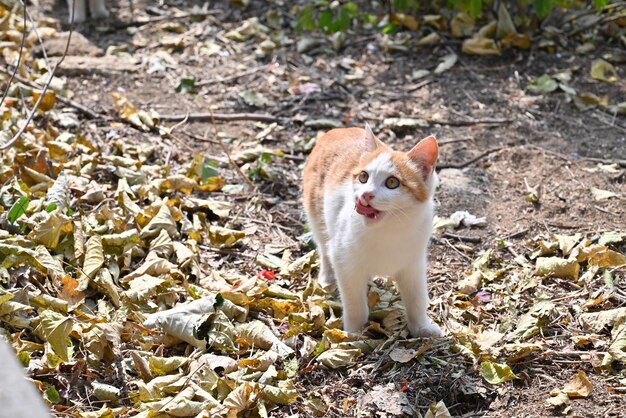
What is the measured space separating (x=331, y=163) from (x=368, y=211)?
692mm

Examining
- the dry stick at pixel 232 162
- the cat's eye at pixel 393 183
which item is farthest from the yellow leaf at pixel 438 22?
the cat's eye at pixel 393 183

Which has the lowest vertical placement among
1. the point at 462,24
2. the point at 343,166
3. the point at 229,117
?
the point at 229,117

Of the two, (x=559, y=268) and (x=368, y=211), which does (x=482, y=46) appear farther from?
(x=368, y=211)

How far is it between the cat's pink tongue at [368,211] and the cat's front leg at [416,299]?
0.38m

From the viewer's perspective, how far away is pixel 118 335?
325cm

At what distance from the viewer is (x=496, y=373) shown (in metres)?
3.22

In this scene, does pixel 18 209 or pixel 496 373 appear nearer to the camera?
pixel 496 373

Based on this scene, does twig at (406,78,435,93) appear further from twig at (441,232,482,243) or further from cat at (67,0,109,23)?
cat at (67,0,109,23)

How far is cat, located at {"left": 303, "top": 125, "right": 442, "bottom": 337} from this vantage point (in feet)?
10.3

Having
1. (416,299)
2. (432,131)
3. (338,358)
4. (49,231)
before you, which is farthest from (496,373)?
(432,131)

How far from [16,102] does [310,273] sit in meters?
2.42

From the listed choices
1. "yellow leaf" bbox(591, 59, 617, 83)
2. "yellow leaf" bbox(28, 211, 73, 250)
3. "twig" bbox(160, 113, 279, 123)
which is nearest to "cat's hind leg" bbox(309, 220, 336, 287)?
"yellow leaf" bbox(28, 211, 73, 250)

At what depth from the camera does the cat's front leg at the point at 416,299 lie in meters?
3.42

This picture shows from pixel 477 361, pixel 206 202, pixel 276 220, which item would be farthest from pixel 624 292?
pixel 206 202
